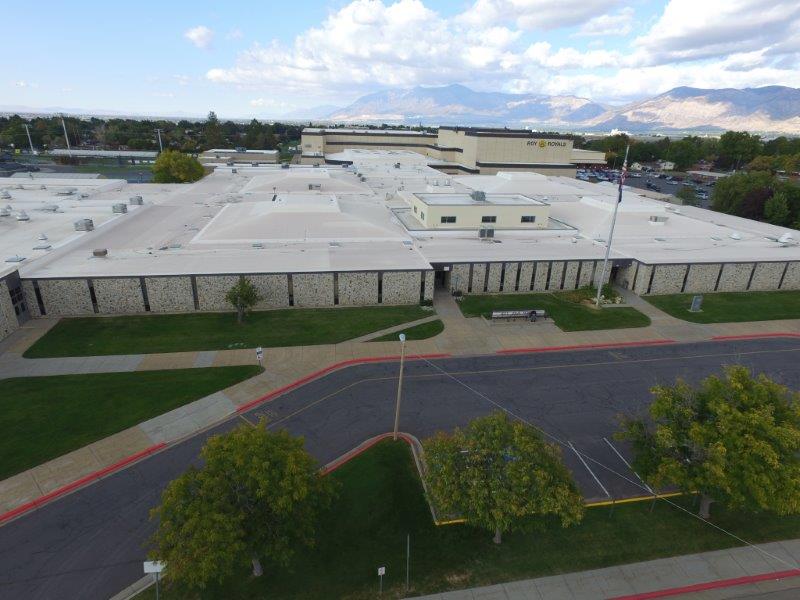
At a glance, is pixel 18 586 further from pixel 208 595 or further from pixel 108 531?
pixel 208 595

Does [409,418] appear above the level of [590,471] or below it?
above

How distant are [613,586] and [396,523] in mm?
8212

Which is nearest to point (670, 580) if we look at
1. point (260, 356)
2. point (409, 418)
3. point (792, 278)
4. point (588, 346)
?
point (409, 418)

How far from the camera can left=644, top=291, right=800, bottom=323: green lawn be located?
128ft

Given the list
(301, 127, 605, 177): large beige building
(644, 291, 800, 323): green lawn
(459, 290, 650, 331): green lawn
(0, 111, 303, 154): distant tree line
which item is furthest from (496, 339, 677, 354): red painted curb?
(0, 111, 303, 154): distant tree line

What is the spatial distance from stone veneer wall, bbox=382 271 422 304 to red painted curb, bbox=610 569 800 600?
26439 mm

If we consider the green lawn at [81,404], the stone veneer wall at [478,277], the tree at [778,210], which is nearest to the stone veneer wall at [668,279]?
the stone veneer wall at [478,277]

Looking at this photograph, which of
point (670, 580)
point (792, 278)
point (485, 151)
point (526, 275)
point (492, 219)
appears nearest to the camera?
point (670, 580)

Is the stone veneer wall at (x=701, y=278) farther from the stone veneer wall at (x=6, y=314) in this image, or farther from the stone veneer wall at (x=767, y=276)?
the stone veneer wall at (x=6, y=314)

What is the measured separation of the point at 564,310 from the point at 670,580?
80.7 feet

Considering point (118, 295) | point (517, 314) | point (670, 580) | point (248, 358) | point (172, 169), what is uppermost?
point (172, 169)

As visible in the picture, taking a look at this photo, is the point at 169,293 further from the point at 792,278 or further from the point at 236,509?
the point at 792,278

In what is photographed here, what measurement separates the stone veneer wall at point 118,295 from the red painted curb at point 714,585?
36.2 meters

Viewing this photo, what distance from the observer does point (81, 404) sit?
25.0 metres
